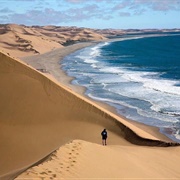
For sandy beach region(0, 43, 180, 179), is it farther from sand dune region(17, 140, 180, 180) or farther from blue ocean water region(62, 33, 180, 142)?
blue ocean water region(62, 33, 180, 142)

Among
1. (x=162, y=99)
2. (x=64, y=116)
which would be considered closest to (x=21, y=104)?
(x=64, y=116)

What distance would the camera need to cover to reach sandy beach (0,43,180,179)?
36.6ft

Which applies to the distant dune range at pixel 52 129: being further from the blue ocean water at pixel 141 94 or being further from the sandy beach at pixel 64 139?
the blue ocean water at pixel 141 94

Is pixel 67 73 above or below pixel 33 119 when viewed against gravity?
above

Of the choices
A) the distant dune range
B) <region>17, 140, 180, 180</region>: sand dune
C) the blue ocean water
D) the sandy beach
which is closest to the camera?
<region>17, 140, 180, 180</region>: sand dune

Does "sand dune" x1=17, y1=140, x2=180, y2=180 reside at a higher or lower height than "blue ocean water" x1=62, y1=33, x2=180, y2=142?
lower

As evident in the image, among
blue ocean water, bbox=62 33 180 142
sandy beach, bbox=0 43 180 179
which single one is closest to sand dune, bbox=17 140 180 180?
sandy beach, bbox=0 43 180 179

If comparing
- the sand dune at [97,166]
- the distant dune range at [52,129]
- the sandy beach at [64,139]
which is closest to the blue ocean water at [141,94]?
the sandy beach at [64,139]

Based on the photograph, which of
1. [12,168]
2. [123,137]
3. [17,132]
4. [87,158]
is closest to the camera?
[87,158]

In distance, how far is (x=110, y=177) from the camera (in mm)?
10625

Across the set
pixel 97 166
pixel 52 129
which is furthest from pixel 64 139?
pixel 97 166

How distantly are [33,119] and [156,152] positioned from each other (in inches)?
284

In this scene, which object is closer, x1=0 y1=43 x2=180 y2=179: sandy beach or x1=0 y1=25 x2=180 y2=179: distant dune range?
x1=0 y1=43 x2=180 y2=179: sandy beach

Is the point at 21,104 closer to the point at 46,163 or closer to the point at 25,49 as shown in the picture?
the point at 46,163
